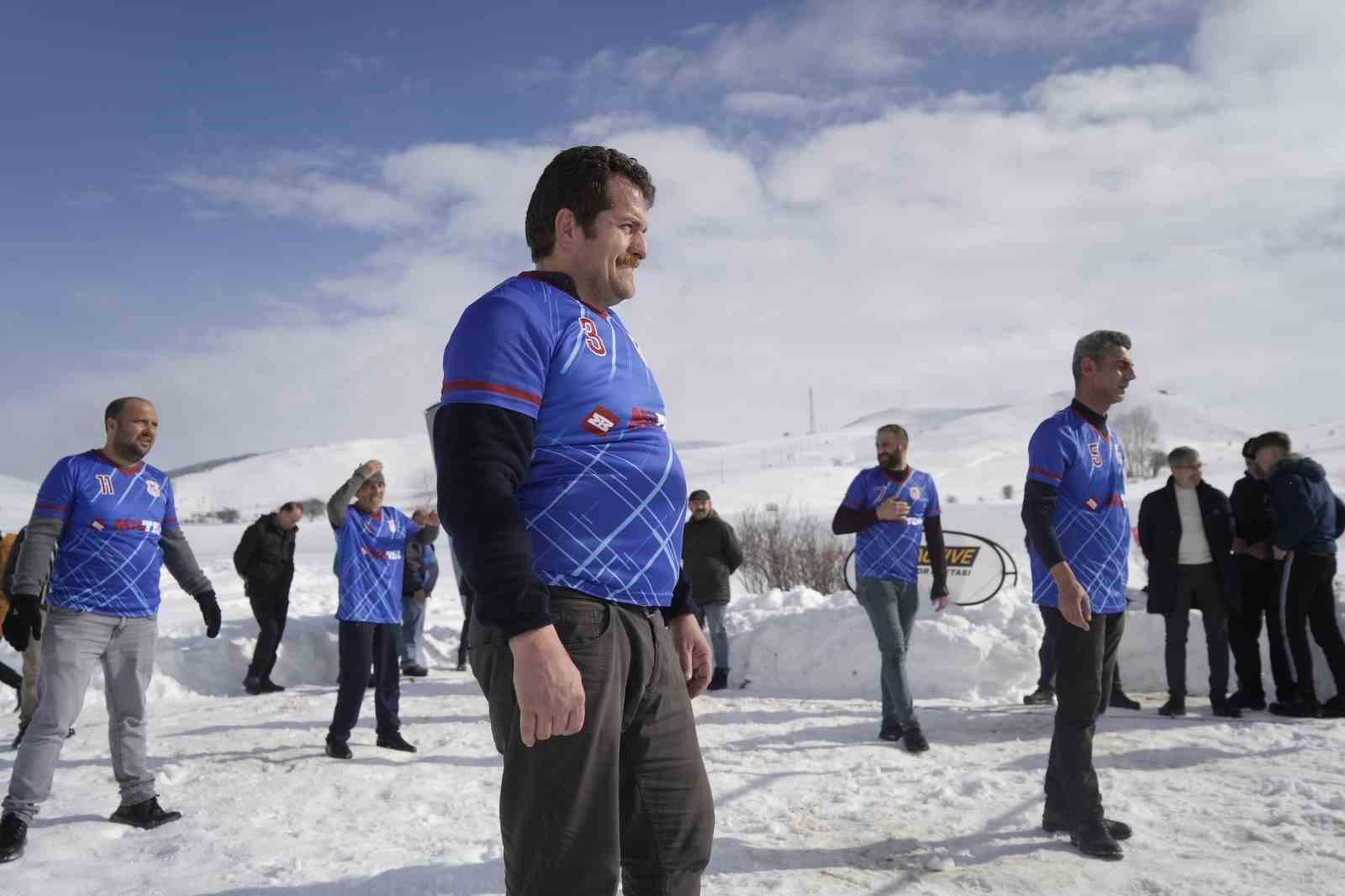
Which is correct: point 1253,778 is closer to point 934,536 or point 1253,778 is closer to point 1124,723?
point 1124,723

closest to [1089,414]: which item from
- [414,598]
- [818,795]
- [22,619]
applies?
[818,795]

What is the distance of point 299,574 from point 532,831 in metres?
15.8

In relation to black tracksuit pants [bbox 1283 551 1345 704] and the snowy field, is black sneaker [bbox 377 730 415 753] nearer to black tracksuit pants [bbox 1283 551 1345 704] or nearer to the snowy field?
the snowy field

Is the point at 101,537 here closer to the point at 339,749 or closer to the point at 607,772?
the point at 339,749

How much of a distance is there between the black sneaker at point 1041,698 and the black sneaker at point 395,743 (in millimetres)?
4758

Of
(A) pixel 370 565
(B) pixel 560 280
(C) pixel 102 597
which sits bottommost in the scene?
(C) pixel 102 597

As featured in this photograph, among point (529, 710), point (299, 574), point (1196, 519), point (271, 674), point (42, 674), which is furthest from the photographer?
point (299, 574)

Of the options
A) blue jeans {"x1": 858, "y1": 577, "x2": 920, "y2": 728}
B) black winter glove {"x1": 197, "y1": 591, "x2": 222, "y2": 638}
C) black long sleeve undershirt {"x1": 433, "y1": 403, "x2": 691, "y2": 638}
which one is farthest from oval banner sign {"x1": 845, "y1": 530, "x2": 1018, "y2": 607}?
black long sleeve undershirt {"x1": 433, "y1": 403, "x2": 691, "y2": 638}

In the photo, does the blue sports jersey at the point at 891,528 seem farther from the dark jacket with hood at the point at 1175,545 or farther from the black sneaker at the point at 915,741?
the dark jacket with hood at the point at 1175,545

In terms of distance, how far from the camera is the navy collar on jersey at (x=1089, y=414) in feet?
13.8

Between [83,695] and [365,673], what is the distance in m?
1.97

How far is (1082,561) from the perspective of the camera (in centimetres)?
411

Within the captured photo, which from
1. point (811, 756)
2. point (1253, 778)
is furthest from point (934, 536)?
point (1253, 778)

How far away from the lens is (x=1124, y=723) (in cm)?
655
